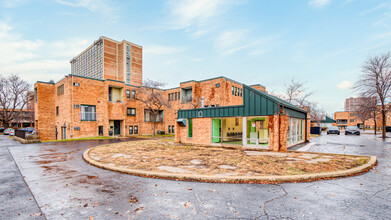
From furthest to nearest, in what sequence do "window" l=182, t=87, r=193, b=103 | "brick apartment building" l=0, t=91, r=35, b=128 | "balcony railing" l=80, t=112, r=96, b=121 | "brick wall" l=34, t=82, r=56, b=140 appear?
"brick apartment building" l=0, t=91, r=35, b=128 < "window" l=182, t=87, r=193, b=103 < "brick wall" l=34, t=82, r=56, b=140 < "balcony railing" l=80, t=112, r=96, b=121

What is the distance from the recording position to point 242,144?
45.0 feet

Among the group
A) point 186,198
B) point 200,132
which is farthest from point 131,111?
point 186,198

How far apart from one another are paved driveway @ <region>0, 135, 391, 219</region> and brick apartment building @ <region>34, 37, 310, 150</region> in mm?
7163

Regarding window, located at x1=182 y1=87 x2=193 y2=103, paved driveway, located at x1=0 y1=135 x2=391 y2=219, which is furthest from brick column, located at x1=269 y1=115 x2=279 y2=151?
window, located at x1=182 y1=87 x2=193 y2=103

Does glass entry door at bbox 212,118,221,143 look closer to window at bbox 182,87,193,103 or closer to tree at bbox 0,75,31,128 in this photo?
window at bbox 182,87,193,103

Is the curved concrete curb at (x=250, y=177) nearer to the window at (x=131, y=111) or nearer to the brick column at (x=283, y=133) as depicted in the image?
the brick column at (x=283, y=133)

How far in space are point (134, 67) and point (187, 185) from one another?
306 feet

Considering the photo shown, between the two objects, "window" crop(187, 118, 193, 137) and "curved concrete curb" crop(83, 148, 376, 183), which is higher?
"window" crop(187, 118, 193, 137)

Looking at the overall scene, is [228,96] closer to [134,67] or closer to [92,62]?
[134,67]

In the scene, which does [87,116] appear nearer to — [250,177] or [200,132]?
[200,132]

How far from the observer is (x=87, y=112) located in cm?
2684

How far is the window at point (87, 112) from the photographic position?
2623cm

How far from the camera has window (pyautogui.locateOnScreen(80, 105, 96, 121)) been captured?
26.2m

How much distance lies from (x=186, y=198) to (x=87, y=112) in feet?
89.4
